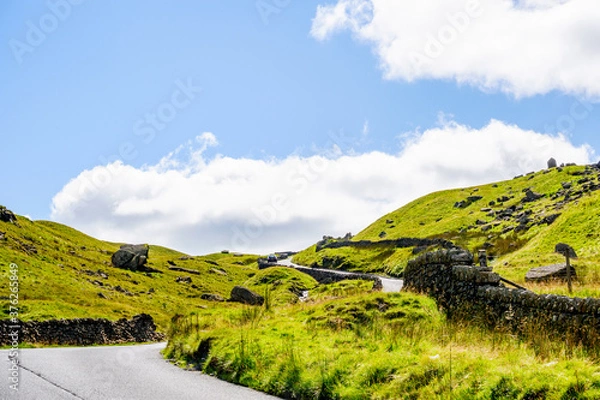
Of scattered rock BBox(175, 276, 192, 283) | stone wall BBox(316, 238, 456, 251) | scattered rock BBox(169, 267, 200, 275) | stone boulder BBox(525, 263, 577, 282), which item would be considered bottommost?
stone boulder BBox(525, 263, 577, 282)

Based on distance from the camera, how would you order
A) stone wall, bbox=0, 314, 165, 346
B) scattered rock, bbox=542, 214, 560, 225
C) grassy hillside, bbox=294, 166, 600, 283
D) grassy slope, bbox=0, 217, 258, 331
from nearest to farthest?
stone wall, bbox=0, 314, 165, 346, grassy hillside, bbox=294, 166, 600, 283, grassy slope, bbox=0, 217, 258, 331, scattered rock, bbox=542, 214, 560, 225

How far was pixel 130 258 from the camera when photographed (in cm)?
10975

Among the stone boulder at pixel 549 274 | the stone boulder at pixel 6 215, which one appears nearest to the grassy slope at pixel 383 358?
the stone boulder at pixel 549 274

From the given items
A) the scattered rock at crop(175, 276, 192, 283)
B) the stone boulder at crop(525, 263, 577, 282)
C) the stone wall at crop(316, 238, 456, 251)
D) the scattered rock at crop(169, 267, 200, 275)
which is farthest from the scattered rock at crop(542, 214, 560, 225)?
the scattered rock at crop(169, 267, 200, 275)

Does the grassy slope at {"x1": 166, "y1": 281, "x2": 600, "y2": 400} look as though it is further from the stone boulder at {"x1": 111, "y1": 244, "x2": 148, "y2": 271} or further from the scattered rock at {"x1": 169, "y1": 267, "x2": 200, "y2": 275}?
the scattered rock at {"x1": 169, "y1": 267, "x2": 200, "y2": 275}

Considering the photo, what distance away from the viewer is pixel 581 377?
9.32 metres

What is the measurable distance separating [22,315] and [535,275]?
38.8 meters

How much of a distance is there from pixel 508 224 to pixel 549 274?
2251 inches

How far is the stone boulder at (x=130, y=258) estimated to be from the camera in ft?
356

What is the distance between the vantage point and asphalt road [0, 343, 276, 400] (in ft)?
41.9

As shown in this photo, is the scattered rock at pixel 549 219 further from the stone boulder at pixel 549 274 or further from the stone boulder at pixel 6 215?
the stone boulder at pixel 6 215

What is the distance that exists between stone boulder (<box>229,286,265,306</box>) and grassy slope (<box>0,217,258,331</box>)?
8905mm

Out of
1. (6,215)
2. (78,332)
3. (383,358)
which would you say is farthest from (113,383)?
(6,215)

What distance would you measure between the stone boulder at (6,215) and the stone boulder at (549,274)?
302 feet
